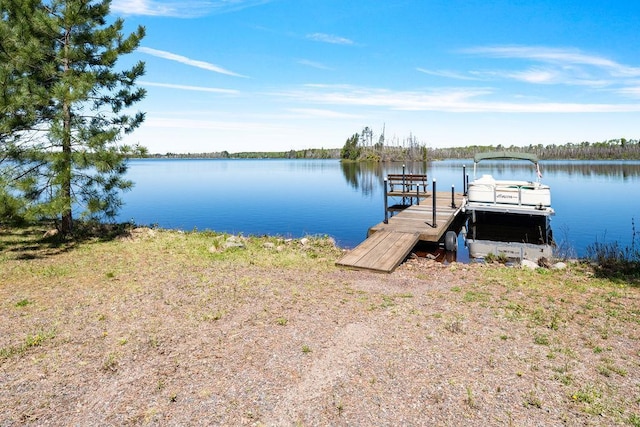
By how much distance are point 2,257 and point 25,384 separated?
8793mm

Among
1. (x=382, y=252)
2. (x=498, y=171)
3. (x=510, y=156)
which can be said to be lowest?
(x=382, y=252)

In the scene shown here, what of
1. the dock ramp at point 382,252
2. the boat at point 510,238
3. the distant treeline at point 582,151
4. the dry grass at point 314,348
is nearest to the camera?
the dry grass at point 314,348

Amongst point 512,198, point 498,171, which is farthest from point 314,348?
point 498,171

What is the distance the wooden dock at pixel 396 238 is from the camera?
37.3 feet

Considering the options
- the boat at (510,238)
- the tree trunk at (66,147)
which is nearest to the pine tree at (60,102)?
the tree trunk at (66,147)

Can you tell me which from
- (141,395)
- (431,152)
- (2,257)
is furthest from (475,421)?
(431,152)

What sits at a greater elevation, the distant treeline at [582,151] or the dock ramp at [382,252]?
the distant treeline at [582,151]

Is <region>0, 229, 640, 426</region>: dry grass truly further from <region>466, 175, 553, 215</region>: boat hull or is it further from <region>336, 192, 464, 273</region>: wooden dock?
<region>466, 175, 553, 215</region>: boat hull

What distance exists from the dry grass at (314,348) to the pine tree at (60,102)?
10.5ft

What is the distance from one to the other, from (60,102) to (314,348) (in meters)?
12.2

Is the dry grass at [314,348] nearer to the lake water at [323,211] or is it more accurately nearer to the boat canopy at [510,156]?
the lake water at [323,211]

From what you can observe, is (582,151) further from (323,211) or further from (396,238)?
(396,238)

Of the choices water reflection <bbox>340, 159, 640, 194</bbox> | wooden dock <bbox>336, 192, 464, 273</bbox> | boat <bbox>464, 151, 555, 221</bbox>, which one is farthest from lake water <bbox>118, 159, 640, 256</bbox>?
water reflection <bbox>340, 159, 640, 194</bbox>

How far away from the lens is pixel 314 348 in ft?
19.8
